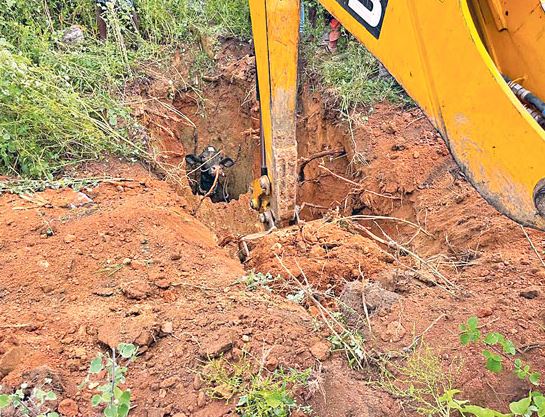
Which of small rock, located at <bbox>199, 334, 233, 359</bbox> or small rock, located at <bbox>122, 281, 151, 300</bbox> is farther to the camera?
small rock, located at <bbox>122, 281, 151, 300</bbox>

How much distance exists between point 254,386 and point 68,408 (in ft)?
2.30

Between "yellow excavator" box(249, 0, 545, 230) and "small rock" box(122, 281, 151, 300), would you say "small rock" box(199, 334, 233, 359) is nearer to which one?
"small rock" box(122, 281, 151, 300)

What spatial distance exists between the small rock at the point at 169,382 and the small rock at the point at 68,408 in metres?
0.32

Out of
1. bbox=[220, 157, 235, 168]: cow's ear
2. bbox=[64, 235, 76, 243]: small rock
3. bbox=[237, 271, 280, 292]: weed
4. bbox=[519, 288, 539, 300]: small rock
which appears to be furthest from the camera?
bbox=[220, 157, 235, 168]: cow's ear

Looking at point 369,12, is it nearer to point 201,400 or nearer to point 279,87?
point 279,87

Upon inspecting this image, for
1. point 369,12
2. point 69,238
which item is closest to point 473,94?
point 369,12

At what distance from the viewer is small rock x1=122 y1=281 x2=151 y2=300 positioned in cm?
272

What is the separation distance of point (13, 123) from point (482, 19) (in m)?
3.58

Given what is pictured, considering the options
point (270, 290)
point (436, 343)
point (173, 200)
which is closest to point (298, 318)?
point (270, 290)

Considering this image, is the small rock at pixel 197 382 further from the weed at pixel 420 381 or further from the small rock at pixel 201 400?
the weed at pixel 420 381

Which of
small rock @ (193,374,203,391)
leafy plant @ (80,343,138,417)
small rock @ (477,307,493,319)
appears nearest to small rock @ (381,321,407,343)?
small rock @ (477,307,493,319)

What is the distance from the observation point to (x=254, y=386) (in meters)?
2.04

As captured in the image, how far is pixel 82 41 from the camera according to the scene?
17.8 feet

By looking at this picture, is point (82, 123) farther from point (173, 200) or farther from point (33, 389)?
point (33, 389)
